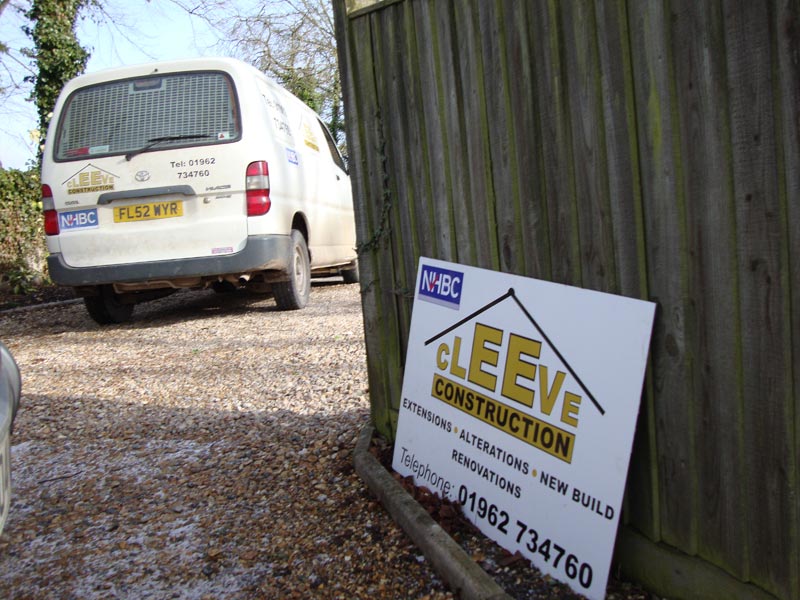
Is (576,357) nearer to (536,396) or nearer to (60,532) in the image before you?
(536,396)

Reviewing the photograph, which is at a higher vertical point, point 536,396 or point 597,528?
point 536,396

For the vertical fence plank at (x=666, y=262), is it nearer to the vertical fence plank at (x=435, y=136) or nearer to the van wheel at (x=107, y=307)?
the vertical fence plank at (x=435, y=136)

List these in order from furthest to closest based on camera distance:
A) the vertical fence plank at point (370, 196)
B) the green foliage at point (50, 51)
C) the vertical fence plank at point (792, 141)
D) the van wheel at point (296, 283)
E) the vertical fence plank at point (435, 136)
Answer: the green foliage at point (50, 51), the van wheel at point (296, 283), the vertical fence plank at point (370, 196), the vertical fence plank at point (435, 136), the vertical fence plank at point (792, 141)

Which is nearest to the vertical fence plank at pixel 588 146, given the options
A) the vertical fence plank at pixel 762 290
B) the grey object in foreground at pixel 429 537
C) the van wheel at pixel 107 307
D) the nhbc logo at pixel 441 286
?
the vertical fence plank at pixel 762 290

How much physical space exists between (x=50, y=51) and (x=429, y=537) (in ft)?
45.0

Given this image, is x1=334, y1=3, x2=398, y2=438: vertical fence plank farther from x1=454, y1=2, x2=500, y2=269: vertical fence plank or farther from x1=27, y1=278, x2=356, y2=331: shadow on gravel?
x1=27, y1=278, x2=356, y2=331: shadow on gravel

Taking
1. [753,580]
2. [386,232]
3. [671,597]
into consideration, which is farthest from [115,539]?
[753,580]

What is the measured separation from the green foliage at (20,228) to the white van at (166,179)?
18.6 ft

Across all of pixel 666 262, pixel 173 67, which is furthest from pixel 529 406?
pixel 173 67

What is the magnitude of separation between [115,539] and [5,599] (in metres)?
0.46

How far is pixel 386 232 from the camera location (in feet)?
10.5

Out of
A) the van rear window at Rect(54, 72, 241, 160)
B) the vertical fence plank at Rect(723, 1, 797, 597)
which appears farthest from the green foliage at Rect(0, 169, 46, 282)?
the vertical fence plank at Rect(723, 1, 797, 597)

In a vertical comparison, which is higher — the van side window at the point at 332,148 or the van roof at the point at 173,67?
the van roof at the point at 173,67

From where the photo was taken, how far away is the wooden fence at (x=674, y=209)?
5.21 ft
